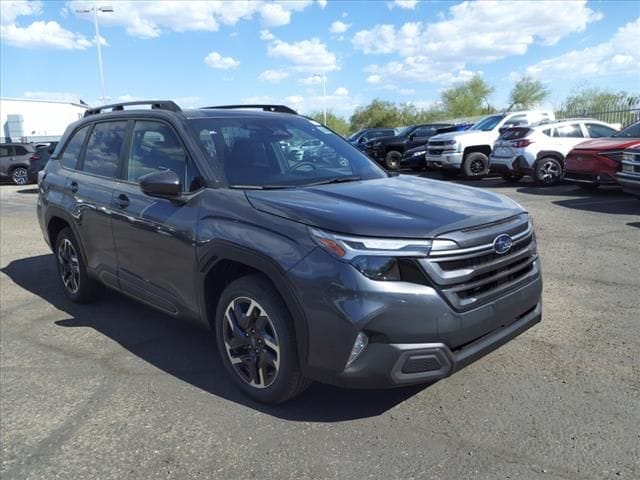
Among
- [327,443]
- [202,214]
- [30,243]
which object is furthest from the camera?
[30,243]

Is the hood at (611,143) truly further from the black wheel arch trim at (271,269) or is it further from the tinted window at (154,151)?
the black wheel arch trim at (271,269)

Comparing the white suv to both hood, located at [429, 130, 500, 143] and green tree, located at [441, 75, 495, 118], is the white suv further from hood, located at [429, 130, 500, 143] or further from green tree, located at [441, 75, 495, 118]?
green tree, located at [441, 75, 495, 118]

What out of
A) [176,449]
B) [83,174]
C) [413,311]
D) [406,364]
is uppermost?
[83,174]

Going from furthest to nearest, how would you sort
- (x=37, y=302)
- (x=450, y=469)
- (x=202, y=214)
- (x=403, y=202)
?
(x=37, y=302), (x=202, y=214), (x=403, y=202), (x=450, y=469)

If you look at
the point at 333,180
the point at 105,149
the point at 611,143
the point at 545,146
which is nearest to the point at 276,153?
the point at 333,180

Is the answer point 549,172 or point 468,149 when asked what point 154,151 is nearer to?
point 549,172

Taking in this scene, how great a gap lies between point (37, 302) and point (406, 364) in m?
4.41

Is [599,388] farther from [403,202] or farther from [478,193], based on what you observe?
[403,202]

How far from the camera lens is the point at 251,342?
327cm

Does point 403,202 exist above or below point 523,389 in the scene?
above

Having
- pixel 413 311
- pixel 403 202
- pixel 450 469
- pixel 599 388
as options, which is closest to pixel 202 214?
pixel 403 202

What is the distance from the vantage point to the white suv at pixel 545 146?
1300cm

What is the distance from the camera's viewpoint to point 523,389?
3.34m

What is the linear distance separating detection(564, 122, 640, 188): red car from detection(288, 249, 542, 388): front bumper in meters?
9.08
